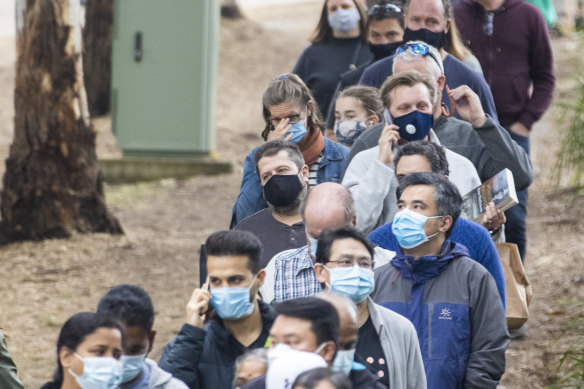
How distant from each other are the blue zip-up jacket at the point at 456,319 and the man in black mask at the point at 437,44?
177 cm

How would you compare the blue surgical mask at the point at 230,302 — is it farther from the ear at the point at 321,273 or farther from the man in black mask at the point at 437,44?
the man in black mask at the point at 437,44

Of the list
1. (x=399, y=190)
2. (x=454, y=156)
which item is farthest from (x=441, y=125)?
(x=399, y=190)

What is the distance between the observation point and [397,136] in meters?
6.14

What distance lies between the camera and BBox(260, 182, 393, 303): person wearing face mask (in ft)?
17.5

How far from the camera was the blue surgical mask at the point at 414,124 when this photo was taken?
6.15 meters

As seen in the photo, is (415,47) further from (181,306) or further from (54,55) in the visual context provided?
(54,55)

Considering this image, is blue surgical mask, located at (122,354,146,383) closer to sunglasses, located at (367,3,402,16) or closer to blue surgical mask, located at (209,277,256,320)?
blue surgical mask, located at (209,277,256,320)

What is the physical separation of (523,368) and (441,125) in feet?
7.00

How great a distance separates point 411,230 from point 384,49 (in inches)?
114

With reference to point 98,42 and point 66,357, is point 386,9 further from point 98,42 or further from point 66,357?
point 98,42

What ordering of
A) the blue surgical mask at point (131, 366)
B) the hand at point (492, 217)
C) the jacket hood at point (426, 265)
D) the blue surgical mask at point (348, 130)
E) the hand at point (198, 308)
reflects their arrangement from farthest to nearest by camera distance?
1. the blue surgical mask at point (348, 130)
2. the hand at point (492, 217)
3. the jacket hood at point (426, 265)
4. the hand at point (198, 308)
5. the blue surgical mask at point (131, 366)

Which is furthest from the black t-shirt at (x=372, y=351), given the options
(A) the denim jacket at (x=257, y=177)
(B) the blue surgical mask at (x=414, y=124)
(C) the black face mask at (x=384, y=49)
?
(C) the black face mask at (x=384, y=49)

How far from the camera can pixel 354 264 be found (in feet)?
16.0

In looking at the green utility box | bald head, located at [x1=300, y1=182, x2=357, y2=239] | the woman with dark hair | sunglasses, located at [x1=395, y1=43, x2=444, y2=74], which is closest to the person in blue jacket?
sunglasses, located at [x1=395, y1=43, x2=444, y2=74]
